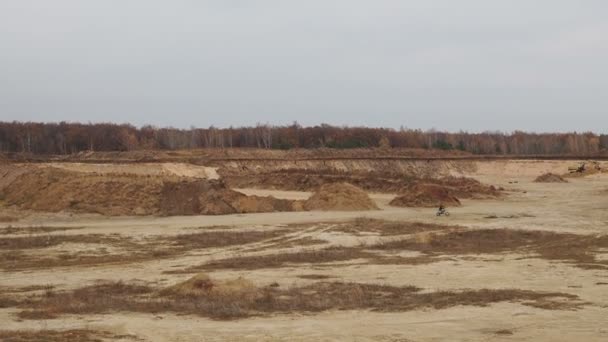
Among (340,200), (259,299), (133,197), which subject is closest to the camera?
(259,299)

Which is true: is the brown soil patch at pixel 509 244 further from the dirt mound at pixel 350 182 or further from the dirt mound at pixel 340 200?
the dirt mound at pixel 350 182

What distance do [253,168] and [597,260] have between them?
53773 millimetres

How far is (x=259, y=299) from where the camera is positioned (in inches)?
586

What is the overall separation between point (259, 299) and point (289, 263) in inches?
257

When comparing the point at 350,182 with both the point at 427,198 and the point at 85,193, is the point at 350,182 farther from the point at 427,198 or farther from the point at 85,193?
the point at 85,193

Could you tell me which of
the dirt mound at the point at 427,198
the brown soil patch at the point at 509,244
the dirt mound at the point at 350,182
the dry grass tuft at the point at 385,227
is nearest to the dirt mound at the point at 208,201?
the dirt mound at the point at 427,198

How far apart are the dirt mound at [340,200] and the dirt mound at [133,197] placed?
134 cm

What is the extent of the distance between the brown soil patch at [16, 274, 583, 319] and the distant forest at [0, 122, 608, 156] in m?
71.7

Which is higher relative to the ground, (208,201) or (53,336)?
(208,201)

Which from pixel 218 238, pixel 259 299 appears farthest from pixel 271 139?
pixel 259 299

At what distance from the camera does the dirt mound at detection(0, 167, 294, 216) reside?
38.1 m

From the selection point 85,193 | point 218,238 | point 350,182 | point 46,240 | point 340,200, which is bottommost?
point 218,238

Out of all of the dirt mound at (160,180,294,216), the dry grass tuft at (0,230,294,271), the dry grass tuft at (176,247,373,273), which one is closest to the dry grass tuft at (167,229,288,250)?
the dry grass tuft at (0,230,294,271)

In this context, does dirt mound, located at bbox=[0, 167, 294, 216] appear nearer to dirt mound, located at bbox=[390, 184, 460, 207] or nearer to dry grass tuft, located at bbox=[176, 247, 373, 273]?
dirt mound, located at bbox=[390, 184, 460, 207]
